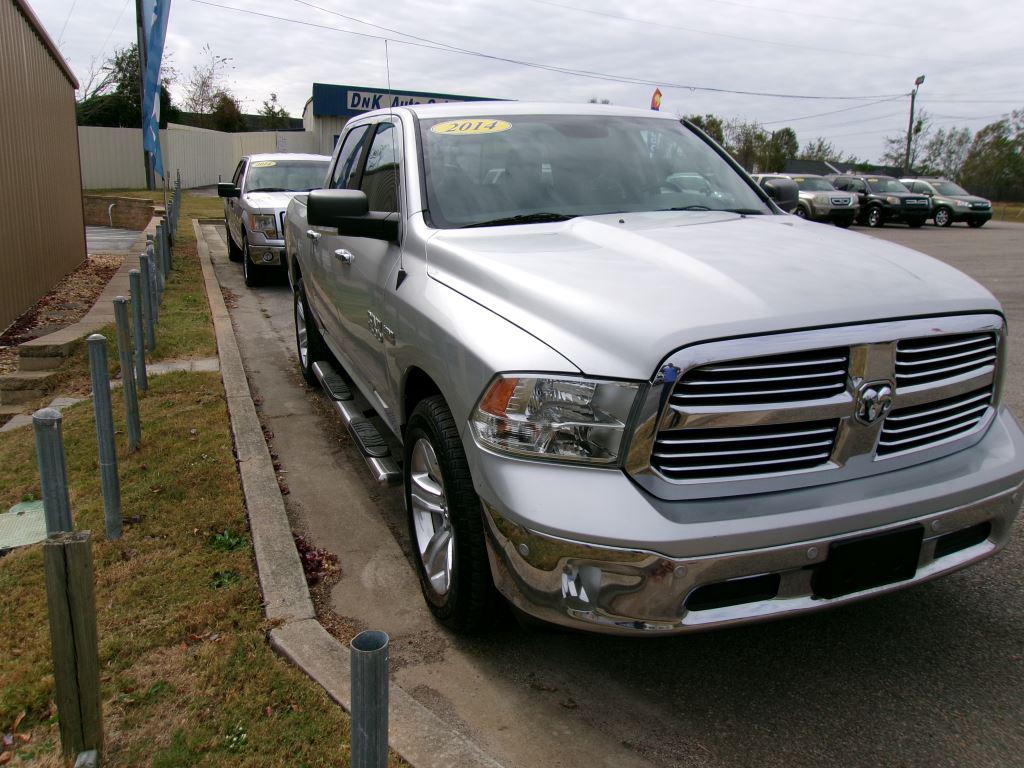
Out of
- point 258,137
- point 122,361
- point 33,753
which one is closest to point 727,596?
point 33,753

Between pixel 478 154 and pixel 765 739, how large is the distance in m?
2.72

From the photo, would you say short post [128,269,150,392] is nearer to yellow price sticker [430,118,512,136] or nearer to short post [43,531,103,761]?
yellow price sticker [430,118,512,136]

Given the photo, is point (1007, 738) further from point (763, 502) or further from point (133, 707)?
point (133, 707)

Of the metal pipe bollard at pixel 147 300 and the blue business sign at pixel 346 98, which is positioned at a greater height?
the blue business sign at pixel 346 98

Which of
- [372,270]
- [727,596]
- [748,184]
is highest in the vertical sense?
[748,184]

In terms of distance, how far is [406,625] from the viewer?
11.0ft

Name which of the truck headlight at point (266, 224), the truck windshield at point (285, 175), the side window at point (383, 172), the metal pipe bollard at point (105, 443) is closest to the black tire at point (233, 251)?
the truck windshield at point (285, 175)

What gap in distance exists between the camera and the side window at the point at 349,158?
17.0 feet

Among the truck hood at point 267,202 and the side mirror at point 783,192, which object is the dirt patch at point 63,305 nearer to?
the truck hood at point 267,202

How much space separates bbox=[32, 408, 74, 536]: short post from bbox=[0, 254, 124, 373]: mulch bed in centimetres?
566

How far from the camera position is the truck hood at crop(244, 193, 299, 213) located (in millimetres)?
11469

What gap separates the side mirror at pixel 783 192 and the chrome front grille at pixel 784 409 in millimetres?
2216

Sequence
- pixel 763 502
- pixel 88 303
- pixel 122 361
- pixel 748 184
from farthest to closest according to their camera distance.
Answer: pixel 88 303, pixel 122 361, pixel 748 184, pixel 763 502

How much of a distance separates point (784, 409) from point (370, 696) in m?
1.42
